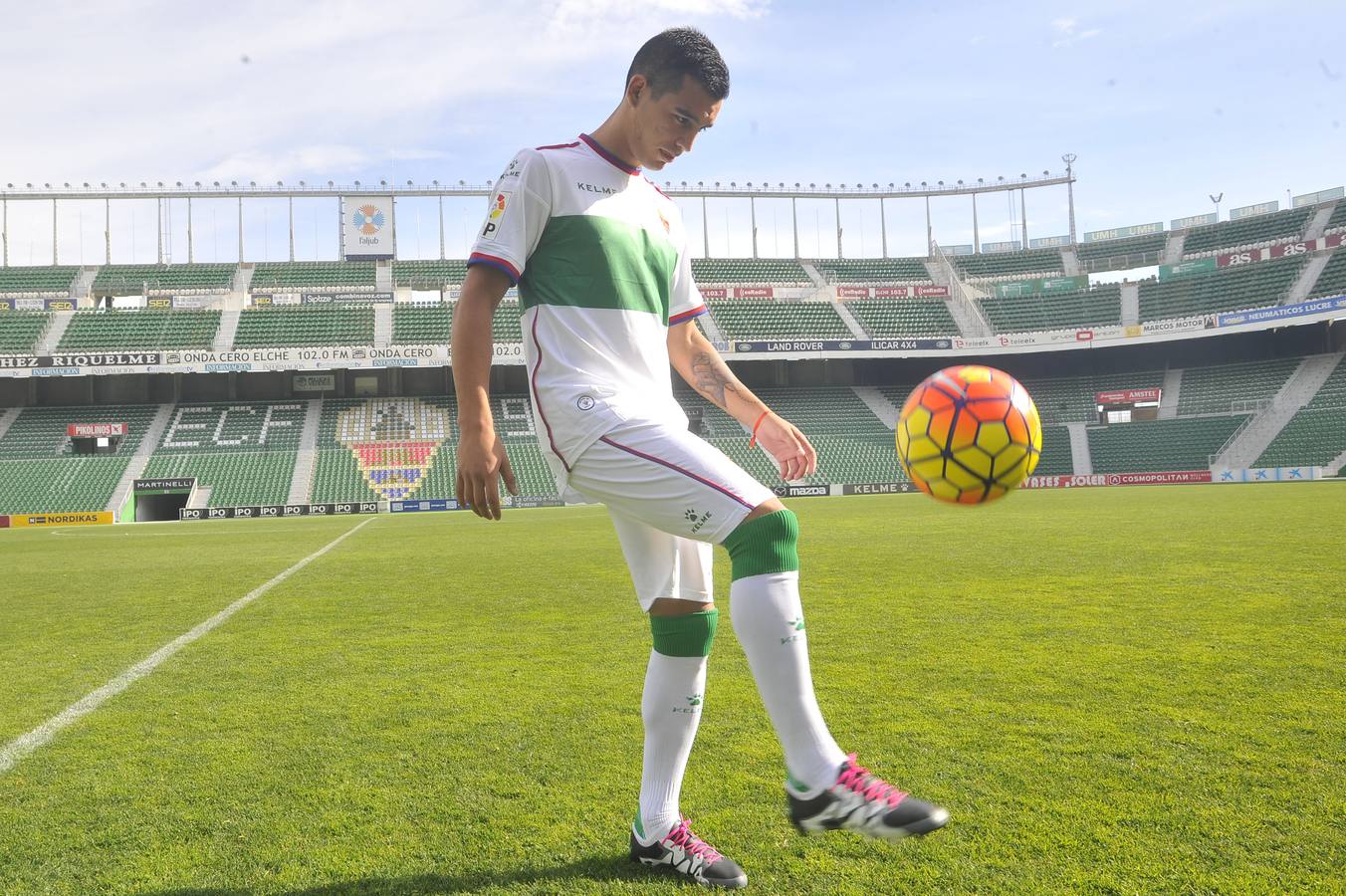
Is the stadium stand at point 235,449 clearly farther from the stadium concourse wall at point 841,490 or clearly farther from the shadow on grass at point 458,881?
the shadow on grass at point 458,881

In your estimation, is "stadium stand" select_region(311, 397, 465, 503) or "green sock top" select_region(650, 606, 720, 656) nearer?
"green sock top" select_region(650, 606, 720, 656)

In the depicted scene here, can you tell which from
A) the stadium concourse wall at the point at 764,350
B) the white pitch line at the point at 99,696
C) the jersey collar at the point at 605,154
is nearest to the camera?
the jersey collar at the point at 605,154

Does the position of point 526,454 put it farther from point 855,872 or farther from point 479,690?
point 855,872

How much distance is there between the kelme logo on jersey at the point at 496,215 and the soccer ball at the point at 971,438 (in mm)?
1767

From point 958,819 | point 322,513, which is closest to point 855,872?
point 958,819

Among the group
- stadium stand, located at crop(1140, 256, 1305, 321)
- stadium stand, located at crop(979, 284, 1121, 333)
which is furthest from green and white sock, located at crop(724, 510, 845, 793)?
stadium stand, located at crop(979, 284, 1121, 333)

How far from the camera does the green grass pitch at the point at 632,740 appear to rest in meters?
2.57

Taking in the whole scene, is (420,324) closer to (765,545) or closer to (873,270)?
(873,270)

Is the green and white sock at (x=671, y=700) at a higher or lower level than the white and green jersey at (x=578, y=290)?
lower

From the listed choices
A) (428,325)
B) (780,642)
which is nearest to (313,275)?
(428,325)

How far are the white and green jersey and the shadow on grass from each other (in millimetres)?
1101

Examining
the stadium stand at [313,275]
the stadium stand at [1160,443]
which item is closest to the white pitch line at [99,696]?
the stadium stand at [1160,443]

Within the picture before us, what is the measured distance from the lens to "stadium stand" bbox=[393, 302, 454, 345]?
4306 centimetres

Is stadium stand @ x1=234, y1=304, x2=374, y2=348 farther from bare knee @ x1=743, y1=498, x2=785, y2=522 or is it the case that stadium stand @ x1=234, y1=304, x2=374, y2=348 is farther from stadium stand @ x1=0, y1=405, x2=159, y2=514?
bare knee @ x1=743, y1=498, x2=785, y2=522
